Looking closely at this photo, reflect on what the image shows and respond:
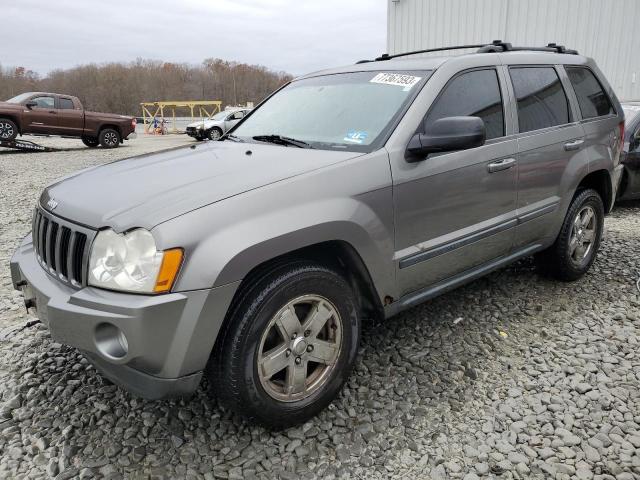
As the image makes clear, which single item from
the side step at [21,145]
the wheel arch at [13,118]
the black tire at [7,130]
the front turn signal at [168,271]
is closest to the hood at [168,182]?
the front turn signal at [168,271]

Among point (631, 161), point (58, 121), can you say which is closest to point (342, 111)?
point (631, 161)

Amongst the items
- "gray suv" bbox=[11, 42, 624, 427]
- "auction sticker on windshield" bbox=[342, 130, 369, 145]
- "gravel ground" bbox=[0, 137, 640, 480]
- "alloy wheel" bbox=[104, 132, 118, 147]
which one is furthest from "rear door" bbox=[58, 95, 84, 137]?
"auction sticker on windshield" bbox=[342, 130, 369, 145]

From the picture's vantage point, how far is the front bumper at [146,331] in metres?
1.84

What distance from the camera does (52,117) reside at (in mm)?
16250

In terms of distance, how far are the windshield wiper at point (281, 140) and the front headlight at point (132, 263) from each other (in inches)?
45.8

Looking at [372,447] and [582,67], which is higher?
[582,67]

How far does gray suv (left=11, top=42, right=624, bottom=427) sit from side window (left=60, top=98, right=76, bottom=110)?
15.6 m

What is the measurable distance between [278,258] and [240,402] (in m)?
0.63

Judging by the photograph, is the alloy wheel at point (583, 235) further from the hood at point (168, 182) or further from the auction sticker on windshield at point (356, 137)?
the hood at point (168, 182)

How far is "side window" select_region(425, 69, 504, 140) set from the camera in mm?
2871

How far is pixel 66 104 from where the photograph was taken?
54.8ft

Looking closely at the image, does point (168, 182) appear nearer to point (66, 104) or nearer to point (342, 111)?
point (342, 111)

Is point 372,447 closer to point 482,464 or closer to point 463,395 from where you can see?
point 482,464

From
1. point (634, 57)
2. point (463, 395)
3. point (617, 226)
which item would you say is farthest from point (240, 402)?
point (634, 57)
